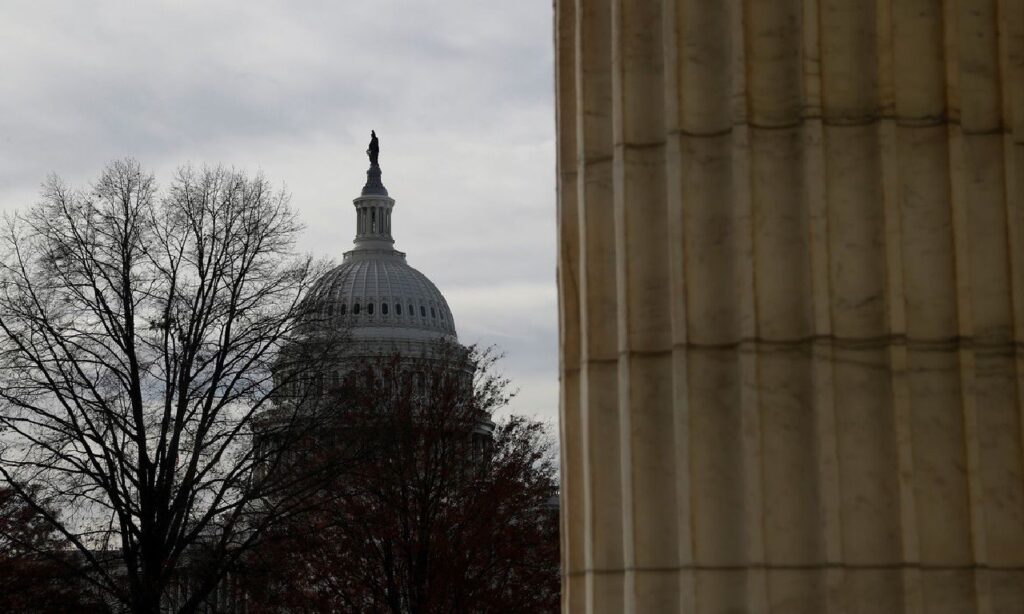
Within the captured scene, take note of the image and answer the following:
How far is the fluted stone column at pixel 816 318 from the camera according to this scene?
28.4ft

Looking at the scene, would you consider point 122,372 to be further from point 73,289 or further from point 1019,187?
point 1019,187

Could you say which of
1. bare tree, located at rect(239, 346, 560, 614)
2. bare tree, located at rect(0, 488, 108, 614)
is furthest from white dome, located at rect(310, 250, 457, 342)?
bare tree, located at rect(0, 488, 108, 614)

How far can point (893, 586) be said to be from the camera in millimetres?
8578

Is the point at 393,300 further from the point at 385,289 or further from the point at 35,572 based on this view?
the point at 35,572

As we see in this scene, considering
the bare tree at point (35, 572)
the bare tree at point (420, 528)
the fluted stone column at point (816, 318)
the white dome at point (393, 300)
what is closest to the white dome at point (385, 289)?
the white dome at point (393, 300)

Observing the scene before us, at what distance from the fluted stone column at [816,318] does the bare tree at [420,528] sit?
26671mm

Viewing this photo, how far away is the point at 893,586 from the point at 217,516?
2844cm

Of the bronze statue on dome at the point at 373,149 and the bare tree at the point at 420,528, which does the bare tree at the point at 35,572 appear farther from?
the bronze statue on dome at the point at 373,149

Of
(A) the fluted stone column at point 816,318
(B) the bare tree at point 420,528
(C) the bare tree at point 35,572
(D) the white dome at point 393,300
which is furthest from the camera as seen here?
(D) the white dome at point 393,300

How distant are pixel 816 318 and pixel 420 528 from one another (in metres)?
30.2

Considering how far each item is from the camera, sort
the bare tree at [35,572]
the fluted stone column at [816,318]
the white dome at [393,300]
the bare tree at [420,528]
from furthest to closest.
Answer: the white dome at [393,300] < the bare tree at [420,528] < the bare tree at [35,572] < the fluted stone column at [816,318]

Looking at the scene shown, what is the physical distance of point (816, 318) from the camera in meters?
8.80

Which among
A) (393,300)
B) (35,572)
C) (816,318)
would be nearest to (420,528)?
(35,572)

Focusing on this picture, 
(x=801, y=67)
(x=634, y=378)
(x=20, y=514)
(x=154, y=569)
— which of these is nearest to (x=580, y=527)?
(x=634, y=378)
